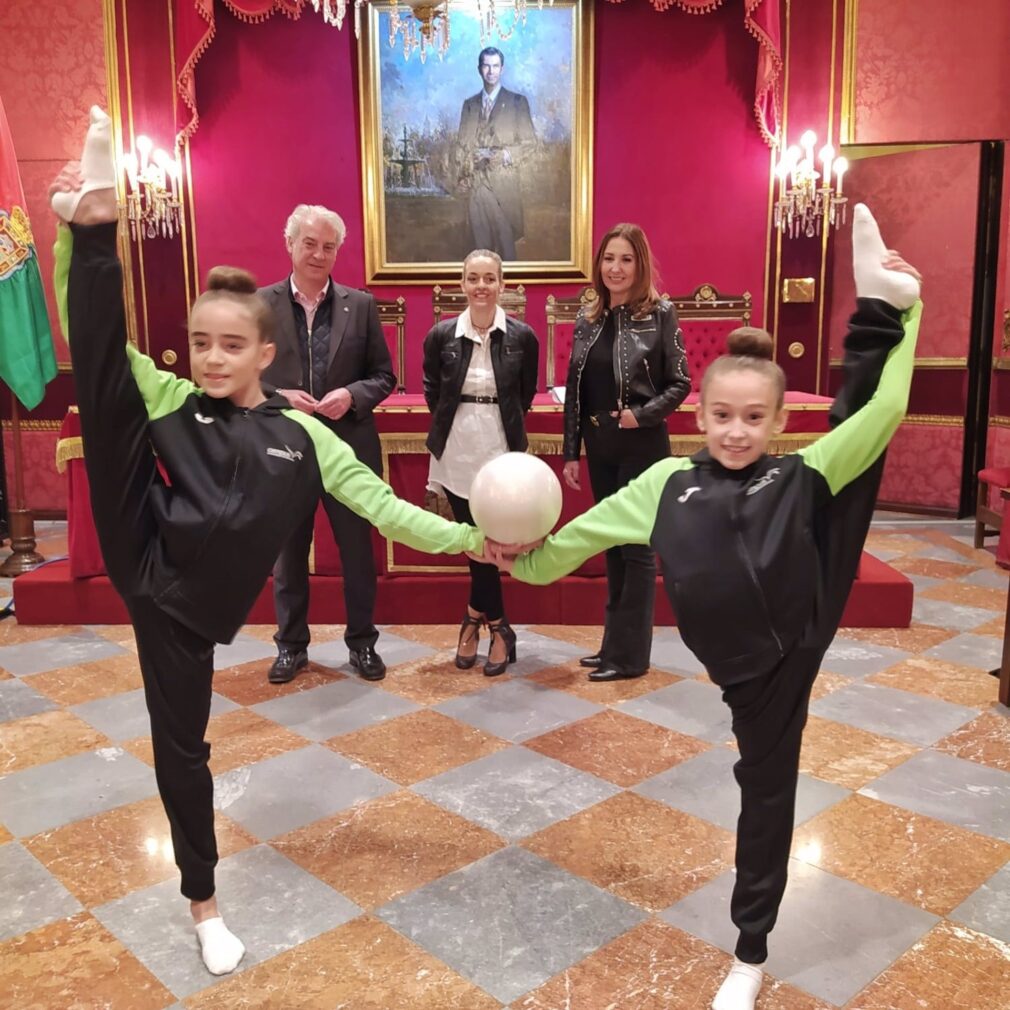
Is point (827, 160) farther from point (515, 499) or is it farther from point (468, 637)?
point (515, 499)

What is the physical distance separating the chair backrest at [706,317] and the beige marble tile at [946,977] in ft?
17.3

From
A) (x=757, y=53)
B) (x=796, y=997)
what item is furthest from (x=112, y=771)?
(x=757, y=53)

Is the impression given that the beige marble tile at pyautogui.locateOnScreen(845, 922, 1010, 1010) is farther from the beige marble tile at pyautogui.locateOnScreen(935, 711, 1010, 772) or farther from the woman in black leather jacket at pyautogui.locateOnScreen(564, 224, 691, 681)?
the woman in black leather jacket at pyautogui.locateOnScreen(564, 224, 691, 681)

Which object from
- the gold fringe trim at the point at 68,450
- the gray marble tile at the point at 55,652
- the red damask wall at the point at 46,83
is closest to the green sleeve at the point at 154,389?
the gray marble tile at the point at 55,652

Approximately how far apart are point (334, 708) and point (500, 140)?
4946mm

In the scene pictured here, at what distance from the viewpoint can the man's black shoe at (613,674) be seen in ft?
12.3

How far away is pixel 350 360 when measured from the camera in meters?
3.72

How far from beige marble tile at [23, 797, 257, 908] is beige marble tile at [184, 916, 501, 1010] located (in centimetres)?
52

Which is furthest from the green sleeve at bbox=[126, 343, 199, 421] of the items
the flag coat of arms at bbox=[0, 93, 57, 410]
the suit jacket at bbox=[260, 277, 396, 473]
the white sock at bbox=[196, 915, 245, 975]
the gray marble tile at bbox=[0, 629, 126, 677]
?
the flag coat of arms at bbox=[0, 93, 57, 410]

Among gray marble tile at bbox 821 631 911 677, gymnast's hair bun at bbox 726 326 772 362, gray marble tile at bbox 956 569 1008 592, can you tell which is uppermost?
gymnast's hair bun at bbox 726 326 772 362

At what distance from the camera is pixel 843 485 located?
1.73 meters

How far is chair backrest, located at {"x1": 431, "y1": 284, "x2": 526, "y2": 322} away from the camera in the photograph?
6887mm

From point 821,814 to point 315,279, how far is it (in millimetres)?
2586

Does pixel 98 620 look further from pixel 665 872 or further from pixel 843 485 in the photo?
pixel 843 485
